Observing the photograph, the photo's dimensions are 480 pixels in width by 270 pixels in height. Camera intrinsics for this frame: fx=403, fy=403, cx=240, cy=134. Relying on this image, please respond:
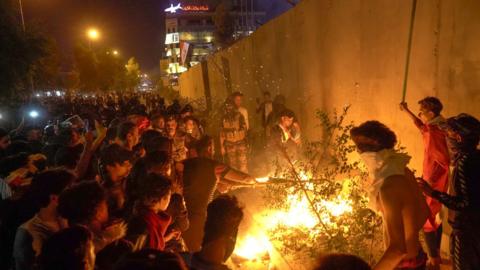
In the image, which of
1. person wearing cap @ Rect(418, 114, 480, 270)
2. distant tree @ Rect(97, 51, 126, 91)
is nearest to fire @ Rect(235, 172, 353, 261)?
person wearing cap @ Rect(418, 114, 480, 270)

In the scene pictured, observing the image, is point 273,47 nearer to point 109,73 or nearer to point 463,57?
point 463,57

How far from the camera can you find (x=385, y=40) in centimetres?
→ 647

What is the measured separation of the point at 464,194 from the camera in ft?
11.1

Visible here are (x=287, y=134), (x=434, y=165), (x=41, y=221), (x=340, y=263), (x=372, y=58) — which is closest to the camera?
(x=340, y=263)

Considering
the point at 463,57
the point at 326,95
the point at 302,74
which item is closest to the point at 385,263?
the point at 463,57

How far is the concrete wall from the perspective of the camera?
479 centimetres

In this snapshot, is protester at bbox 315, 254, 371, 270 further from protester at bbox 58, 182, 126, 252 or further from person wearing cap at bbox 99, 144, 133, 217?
person wearing cap at bbox 99, 144, 133, 217

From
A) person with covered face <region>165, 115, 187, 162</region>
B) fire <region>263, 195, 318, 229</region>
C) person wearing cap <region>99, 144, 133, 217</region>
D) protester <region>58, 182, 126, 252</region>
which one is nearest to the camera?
Result: protester <region>58, 182, 126, 252</region>

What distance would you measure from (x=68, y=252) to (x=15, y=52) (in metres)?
16.7

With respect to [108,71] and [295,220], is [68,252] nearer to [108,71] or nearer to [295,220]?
[295,220]

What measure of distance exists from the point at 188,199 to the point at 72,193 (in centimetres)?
169

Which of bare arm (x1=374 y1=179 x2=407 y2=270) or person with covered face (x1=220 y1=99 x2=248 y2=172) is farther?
person with covered face (x1=220 y1=99 x2=248 y2=172)

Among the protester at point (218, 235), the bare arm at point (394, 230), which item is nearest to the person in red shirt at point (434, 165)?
the bare arm at point (394, 230)

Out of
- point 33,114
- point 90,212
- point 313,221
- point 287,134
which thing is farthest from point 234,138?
point 33,114
